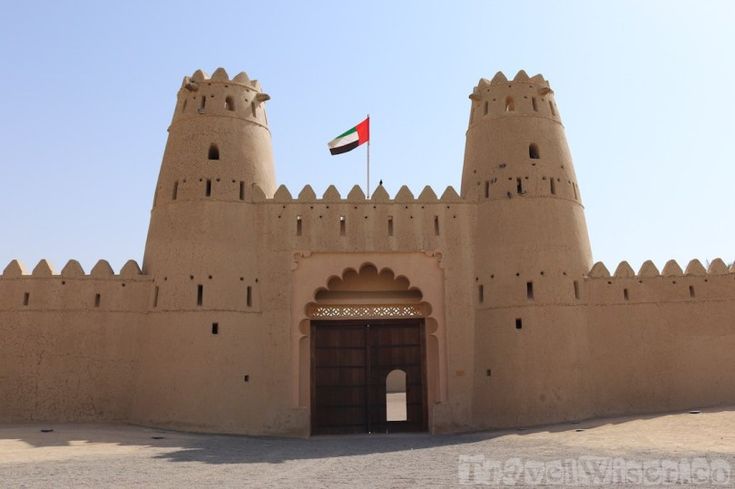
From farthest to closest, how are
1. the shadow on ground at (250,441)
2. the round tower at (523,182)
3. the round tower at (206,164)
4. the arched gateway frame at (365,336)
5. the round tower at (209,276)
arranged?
the round tower at (523,182) < the arched gateway frame at (365,336) < the round tower at (206,164) < the round tower at (209,276) < the shadow on ground at (250,441)

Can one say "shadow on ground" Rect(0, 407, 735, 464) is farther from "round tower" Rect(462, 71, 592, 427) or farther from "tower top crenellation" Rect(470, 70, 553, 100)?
"tower top crenellation" Rect(470, 70, 553, 100)

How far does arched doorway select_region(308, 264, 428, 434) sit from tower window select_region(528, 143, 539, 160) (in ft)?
17.9

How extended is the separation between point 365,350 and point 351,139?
6962mm

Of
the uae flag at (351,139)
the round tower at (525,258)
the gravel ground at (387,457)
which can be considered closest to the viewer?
the gravel ground at (387,457)

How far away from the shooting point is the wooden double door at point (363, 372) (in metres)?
18.4

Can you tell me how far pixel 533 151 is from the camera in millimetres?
19734

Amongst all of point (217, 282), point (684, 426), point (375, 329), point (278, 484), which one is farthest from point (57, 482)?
point (684, 426)

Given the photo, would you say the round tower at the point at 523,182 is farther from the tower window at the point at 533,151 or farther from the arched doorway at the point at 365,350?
the arched doorway at the point at 365,350

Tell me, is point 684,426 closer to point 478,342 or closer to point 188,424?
point 478,342

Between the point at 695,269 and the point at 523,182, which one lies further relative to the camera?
the point at 523,182

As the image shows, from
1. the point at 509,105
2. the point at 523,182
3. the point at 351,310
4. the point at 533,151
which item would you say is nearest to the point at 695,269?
the point at 523,182

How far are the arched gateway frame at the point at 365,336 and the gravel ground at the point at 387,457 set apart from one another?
1.48 meters

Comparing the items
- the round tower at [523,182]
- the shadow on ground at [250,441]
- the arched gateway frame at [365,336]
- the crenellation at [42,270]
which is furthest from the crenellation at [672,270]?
the crenellation at [42,270]

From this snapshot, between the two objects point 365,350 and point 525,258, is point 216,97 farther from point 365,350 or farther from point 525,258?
point 525,258
